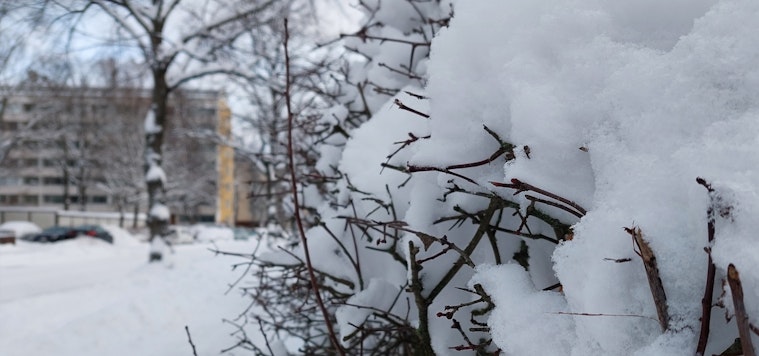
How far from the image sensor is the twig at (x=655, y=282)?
819 mm

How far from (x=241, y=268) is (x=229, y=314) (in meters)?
3.17

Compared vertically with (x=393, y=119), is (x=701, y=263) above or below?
below

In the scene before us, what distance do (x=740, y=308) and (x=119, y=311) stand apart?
7434mm

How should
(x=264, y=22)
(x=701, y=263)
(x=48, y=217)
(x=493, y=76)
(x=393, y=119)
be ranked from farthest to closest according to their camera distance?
1. (x=48, y=217)
2. (x=264, y=22)
3. (x=393, y=119)
4. (x=493, y=76)
5. (x=701, y=263)

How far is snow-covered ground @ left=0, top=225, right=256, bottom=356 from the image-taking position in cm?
545

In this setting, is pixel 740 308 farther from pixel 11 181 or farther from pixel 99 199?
pixel 99 199

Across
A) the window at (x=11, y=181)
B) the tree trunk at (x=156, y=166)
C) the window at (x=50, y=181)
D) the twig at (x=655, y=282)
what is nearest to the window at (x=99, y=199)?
the window at (x=50, y=181)

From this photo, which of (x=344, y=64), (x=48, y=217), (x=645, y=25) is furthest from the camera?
(x=48, y=217)

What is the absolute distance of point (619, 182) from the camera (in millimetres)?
952

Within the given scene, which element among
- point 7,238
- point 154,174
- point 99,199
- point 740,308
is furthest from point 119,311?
point 99,199

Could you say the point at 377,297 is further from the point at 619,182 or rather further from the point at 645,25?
the point at 645,25

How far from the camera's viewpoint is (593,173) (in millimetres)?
1076

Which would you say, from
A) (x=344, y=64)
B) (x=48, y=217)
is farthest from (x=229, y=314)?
(x=48, y=217)

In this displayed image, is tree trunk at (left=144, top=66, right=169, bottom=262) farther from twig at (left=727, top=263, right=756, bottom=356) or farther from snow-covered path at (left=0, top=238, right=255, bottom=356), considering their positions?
twig at (left=727, top=263, right=756, bottom=356)
